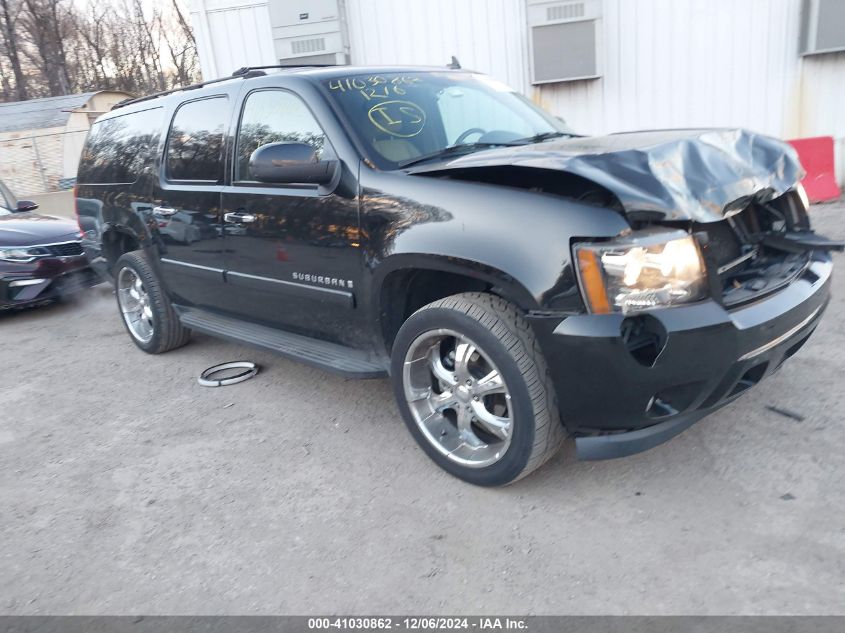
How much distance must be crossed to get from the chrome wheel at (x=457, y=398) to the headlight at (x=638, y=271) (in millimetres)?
617

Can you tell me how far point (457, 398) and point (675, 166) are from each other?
1346mm

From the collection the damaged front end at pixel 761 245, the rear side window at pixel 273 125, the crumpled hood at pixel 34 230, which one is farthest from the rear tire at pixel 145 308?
the damaged front end at pixel 761 245

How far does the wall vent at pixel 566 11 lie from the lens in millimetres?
8898

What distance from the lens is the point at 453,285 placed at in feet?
10.6

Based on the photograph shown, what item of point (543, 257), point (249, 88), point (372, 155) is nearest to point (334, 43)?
point (249, 88)

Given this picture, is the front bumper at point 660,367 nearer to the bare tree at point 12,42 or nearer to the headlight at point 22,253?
the headlight at point 22,253

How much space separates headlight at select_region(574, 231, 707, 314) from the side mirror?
4.55ft

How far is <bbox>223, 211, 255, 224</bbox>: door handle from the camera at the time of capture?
3785 mm

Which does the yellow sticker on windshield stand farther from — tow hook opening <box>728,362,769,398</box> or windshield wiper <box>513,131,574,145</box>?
tow hook opening <box>728,362,769,398</box>

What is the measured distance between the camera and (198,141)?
4246 millimetres

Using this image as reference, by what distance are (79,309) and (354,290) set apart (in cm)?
522

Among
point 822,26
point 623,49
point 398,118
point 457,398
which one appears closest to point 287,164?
point 398,118

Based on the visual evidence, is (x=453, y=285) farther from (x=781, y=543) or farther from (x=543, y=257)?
(x=781, y=543)

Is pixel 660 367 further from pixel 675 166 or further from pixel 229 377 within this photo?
pixel 229 377
